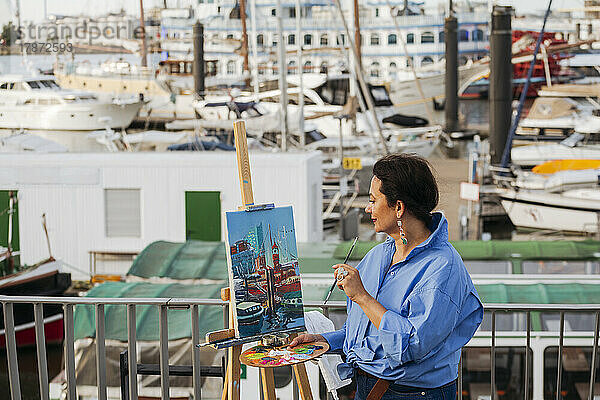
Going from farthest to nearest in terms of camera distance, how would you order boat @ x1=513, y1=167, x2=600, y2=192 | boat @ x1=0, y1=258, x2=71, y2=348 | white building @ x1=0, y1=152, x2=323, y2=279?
1. boat @ x1=513, y1=167, x2=600, y2=192
2. boat @ x1=0, y1=258, x2=71, y2=348
3. white building @ x1=0, y1=152, x2=323, y2=279

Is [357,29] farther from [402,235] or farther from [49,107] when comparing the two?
[402,235]

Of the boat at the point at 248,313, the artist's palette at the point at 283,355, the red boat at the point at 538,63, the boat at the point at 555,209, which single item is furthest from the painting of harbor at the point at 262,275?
the red boat at the point at 538,63

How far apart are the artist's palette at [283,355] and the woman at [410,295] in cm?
17

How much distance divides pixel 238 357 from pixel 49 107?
2326 centimetres

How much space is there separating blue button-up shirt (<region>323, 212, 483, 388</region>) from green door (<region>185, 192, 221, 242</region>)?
13602mm

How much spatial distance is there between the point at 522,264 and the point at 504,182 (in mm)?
11074

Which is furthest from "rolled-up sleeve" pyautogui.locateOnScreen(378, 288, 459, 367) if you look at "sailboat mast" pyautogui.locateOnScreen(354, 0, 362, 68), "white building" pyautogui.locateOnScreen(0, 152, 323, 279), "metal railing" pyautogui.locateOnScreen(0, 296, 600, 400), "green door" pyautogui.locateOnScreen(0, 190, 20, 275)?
"sailboat mast" pyautogui.locateOnScreen(354, 0, 362, 68)

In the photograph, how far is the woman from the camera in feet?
7.45

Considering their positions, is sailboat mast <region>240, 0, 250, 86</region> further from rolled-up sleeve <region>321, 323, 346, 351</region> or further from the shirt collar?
the shirt collar

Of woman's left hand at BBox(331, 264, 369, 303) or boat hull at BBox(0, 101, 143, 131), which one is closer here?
woman's left hand at BBox(331, 264, 369, 303)

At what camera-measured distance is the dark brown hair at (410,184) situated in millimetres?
2320

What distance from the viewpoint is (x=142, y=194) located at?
16250mm

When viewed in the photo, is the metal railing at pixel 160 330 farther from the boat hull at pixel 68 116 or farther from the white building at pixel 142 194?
the boat hull at pixel 68 116

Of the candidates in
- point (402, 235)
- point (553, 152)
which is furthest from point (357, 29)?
point (402, 235)
